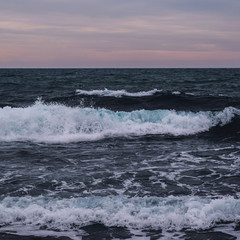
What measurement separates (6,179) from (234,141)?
9896 mm

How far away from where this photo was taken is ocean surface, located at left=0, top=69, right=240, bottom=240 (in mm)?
7383

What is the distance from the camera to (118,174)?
10820 millimetres

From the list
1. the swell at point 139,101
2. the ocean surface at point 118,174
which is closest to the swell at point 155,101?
the swell at point 139,101

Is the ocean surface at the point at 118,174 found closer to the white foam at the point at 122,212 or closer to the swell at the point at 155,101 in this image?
the white foam at the point at 122,212

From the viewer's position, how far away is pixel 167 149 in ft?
46.9

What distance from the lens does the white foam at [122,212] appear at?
7.43 meters

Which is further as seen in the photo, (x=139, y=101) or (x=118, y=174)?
(x=139, y=101)

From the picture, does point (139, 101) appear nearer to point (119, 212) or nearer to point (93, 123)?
point (93, 123)

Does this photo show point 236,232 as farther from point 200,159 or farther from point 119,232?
point 200,159

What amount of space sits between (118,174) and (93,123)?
8322 millimetres

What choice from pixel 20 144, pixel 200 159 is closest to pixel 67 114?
pixel 20 144

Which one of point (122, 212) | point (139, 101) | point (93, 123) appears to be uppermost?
point (139, 101)

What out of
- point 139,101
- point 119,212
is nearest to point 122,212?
point 119,212

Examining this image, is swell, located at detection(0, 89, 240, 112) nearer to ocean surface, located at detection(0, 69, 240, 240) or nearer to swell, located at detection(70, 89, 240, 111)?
swell, located at detection(70, 89, 240, 111)
